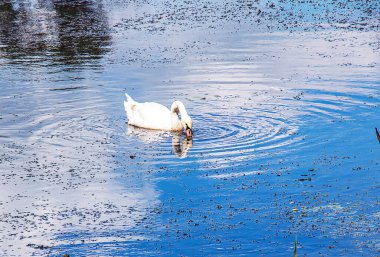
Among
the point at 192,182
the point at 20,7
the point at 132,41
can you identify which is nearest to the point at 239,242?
the point at 192,182

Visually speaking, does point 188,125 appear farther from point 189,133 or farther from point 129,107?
point 129,107

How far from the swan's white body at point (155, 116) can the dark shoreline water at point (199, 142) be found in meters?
0.23

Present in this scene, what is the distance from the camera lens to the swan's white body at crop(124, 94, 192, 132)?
15636mm

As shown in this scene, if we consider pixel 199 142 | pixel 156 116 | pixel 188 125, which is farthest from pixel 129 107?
pixel 199 142

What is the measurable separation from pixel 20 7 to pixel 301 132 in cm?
2211

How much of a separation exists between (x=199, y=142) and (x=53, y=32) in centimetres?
1411

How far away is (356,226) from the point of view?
387 inches

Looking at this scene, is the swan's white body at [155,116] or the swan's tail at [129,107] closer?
the swan's white body at [155,116]

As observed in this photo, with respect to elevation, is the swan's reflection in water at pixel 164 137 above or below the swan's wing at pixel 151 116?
below

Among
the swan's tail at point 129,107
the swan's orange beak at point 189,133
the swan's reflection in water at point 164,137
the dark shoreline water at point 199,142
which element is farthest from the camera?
the swan's tail at point 129,107

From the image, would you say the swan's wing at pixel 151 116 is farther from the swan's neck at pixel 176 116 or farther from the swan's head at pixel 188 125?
the swan's head at pixel 188 125

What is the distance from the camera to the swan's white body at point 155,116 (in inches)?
616

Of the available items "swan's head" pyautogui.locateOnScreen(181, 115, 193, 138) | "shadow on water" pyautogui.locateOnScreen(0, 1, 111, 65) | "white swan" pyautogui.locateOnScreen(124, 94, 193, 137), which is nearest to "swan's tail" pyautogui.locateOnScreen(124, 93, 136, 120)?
"white swan" pyautogui.locateOnScreen(124, 94, 193, 137)

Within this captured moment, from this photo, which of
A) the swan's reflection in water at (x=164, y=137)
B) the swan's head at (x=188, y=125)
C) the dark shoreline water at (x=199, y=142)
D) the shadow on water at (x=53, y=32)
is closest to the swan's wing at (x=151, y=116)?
the swan's reflection in water at (x=164, y=137)
